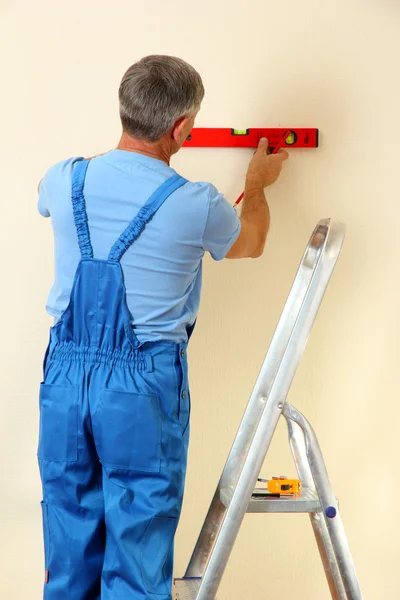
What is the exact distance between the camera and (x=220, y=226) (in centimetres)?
181

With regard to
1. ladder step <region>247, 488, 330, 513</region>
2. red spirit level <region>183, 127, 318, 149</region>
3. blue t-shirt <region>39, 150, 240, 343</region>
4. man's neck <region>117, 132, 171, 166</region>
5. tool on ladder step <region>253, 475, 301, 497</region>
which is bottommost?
ladder step <region>247, 488, 330, 513</region>

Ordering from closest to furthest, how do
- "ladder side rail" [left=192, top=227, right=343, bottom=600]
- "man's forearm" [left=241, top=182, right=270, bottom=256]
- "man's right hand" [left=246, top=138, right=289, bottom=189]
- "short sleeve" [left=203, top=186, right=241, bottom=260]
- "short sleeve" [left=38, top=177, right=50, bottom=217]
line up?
"ladder side rail" [left=192, top=227, right=343, bottom=600]
"short sleeve" [left=203, top=186, right=241, bottom=260]
"short sleeve" [left=38, top=177, right=50, bottom=217]
"man's forearm" [left=241, top=182, right=270, bottom=256]
"man's right hand" [left=246, top=138, right=289, bottom=189]

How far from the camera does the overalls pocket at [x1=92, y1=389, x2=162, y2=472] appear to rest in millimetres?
1736

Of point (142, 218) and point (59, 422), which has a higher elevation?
point (142, 218)

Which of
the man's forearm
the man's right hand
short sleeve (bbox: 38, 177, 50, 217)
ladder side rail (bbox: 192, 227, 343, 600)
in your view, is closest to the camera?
ladder side rail (bbox: 192, 227, 343, 600)

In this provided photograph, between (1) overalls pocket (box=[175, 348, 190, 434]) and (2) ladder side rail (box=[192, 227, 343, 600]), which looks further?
(1) overalls pocket (box=[175, 348, 190, 434])

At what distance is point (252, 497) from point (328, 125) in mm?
1092

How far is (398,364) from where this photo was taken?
237 centimetres

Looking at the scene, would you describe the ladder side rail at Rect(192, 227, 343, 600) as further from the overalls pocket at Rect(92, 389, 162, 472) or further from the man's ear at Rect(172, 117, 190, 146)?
the man's ear at Rect(172, 117, 190, 146)

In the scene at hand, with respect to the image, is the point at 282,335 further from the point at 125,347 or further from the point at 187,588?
the point at 187,588

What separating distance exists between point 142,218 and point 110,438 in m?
0.47

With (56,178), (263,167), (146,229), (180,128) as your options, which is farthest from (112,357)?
(263,167)

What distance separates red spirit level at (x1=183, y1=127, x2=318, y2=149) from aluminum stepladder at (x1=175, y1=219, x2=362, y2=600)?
1.81 ft

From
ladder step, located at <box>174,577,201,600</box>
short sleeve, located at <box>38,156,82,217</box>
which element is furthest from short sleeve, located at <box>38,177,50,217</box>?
ladder step, located at <box>174,577,201,600</box>
